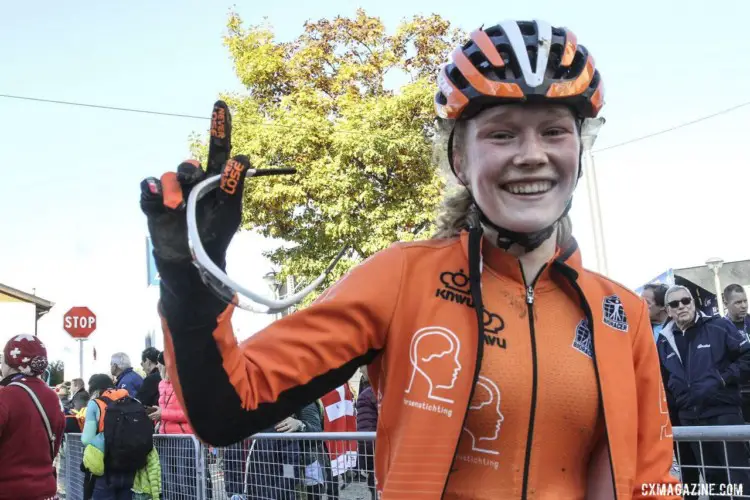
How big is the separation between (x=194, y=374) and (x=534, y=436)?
0.86 metres

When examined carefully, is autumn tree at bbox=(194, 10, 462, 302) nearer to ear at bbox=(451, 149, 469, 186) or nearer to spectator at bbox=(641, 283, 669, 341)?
spectator at bbox=(641, 283, 669, 341)

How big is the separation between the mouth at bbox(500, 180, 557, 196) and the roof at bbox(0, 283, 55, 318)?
45.3m

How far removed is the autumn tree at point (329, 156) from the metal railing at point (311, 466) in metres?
10.6

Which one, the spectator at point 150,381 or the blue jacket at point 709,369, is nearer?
the blue jacket at point 709,369

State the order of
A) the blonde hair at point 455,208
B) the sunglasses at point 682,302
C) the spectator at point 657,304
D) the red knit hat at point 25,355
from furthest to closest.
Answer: the spectator at point 657,304 → the sunglasses at point 682,302 → the red knit hat at point 25,355 → the blonde hair at point 455,208

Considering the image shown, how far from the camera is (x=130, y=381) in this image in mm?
10055

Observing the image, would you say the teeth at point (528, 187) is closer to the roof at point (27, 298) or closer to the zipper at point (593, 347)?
the zipper at point (593, 347)

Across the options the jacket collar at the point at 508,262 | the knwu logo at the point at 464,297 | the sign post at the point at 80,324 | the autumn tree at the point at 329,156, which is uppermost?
the autumn tree at the point at 329,156

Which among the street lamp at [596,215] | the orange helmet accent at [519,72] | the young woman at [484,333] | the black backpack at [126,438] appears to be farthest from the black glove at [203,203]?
the street lamp at [596,215]

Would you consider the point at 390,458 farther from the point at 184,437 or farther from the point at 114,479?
the point at 114,479

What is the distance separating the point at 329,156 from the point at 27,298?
104ft

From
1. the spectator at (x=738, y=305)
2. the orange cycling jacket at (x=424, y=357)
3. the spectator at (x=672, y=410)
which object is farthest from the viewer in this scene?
the spectator at (x=738, y=305)

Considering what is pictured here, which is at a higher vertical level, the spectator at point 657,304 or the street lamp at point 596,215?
the street lamp at point 596,215

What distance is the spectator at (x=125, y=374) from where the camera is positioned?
995 centimetres
